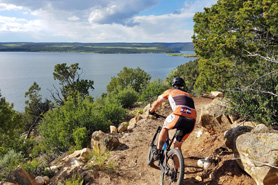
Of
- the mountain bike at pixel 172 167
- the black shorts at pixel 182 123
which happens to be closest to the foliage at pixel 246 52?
the black shorts at pixel 182 123

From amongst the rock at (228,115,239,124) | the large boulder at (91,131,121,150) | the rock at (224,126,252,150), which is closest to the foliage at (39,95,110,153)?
the large boulder at (91,131,121,150)

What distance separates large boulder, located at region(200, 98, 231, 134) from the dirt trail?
0.88ft

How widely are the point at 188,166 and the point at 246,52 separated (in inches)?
466

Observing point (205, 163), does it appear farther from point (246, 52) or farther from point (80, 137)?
point (246, 52)

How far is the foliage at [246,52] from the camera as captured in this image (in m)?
5.27

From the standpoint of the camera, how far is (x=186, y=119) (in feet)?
12.6

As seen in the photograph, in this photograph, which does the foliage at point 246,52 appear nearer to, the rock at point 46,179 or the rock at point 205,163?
the rock at point 205,163

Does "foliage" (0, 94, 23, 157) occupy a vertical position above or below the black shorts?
A: below

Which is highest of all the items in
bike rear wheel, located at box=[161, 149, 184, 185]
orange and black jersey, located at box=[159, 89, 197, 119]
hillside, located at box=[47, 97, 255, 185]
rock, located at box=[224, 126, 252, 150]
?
orange and black jersey, located at box=[159, 89, 197, 119]

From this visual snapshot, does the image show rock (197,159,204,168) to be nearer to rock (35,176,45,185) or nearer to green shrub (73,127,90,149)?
rock (35,176,45,185)

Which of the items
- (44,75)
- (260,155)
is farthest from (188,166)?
(44,75)

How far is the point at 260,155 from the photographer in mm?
3539

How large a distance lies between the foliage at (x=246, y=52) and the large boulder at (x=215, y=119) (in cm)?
47

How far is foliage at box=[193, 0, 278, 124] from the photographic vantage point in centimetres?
527
